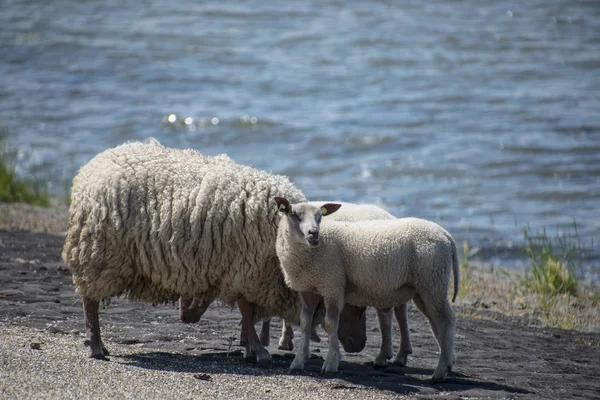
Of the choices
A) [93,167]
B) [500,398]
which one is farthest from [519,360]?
[93,167]

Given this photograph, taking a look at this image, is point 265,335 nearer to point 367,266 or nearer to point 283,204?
point 367,266

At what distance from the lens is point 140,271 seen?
7473 mm

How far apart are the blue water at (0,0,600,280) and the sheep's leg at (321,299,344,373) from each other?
6180 mm

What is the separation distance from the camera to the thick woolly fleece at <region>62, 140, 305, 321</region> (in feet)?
24.3

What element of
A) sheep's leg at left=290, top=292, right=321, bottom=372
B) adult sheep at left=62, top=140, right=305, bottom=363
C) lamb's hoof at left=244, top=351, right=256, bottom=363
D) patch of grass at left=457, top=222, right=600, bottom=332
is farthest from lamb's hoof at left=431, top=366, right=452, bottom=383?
patch of grass at left=457, top=222, right=600, bottom=332

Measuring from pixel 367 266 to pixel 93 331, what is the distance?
2170 mm

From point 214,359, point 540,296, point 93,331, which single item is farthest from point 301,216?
point 540,296

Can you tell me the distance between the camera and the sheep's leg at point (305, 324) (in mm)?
7121

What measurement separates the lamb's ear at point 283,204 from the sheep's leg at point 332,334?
75 cm

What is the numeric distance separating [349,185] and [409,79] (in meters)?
8.01

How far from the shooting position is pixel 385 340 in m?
7.61

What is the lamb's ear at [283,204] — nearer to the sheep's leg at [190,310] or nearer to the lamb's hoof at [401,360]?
the sheep's leg at [190,310]

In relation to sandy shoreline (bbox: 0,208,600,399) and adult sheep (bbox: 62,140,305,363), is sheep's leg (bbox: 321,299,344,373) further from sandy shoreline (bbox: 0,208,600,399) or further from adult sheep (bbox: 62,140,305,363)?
adult sheep (bbox: 62,140,305,363)

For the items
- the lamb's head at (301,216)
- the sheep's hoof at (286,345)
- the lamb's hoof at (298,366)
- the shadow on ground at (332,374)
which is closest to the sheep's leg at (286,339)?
the sheep's hoof at (286,345)
